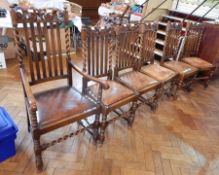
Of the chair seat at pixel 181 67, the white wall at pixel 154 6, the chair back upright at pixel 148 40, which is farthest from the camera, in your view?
the white wall at pixel 154 6

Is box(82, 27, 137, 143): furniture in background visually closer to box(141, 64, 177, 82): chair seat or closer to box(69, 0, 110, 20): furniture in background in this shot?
box(141, 64, 177, 82): chair seat

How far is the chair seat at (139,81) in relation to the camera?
6.18ft

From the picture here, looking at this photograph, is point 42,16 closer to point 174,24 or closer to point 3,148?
point 3,148

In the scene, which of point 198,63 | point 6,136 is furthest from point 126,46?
point 6,136

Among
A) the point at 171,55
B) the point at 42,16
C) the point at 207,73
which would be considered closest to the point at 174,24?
the point at 171,55

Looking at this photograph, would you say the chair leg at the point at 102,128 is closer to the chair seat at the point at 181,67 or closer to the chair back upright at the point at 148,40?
the chair back upright at the point at 148,40

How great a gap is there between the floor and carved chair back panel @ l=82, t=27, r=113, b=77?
63cm

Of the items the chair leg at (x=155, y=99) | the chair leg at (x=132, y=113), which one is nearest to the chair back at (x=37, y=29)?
the chair leg at (x=132, y=113)

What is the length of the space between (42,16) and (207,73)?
2.51 metres

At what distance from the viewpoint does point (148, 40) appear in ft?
7.15

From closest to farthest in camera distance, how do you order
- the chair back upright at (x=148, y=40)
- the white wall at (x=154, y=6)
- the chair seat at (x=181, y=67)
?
the chair back upright at (x=148, y=40), the chair seat at (x=181, y=67), the white wall at (x=154, y=6)

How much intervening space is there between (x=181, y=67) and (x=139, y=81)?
822mm

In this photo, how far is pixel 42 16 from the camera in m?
1.49

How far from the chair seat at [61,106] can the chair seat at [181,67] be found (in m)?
1.35
